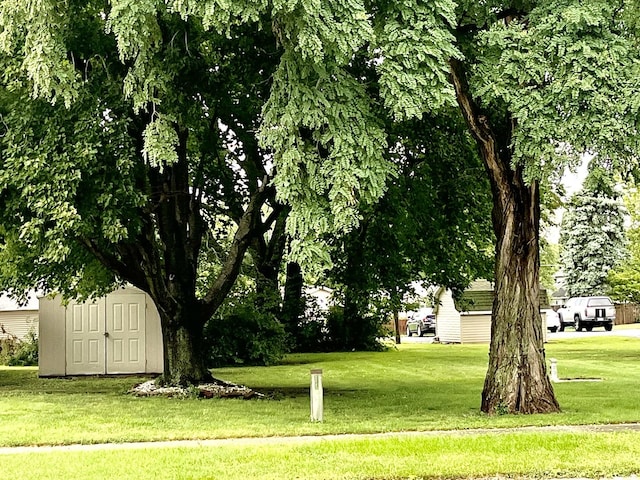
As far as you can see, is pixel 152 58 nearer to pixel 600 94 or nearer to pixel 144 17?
pixel 144 17

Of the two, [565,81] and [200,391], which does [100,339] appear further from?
[565,81]

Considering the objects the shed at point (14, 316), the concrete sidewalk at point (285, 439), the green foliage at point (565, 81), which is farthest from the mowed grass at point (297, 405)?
the shed at point (14, 316)

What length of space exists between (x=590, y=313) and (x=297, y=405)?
34.7 metres

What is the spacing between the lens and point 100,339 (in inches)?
963

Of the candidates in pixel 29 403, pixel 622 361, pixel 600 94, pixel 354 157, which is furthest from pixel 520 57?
pixel 622 361

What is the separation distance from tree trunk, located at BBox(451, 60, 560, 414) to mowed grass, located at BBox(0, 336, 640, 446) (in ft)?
1.76

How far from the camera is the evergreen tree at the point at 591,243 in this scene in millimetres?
55094

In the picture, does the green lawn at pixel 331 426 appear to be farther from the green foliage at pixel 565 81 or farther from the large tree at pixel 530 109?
the green foliage at pixel 565 81

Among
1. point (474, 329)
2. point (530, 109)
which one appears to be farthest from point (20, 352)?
point (530, 109)

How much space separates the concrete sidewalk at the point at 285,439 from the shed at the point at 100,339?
44.6 feet

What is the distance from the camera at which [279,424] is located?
1257 centimetres

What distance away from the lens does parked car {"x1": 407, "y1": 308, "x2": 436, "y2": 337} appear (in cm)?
5519

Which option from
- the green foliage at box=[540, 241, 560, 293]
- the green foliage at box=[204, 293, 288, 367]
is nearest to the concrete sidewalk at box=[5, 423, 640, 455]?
the green foliage at box=[204, 293, 288, 367]

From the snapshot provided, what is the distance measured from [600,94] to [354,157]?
336 centimetres
